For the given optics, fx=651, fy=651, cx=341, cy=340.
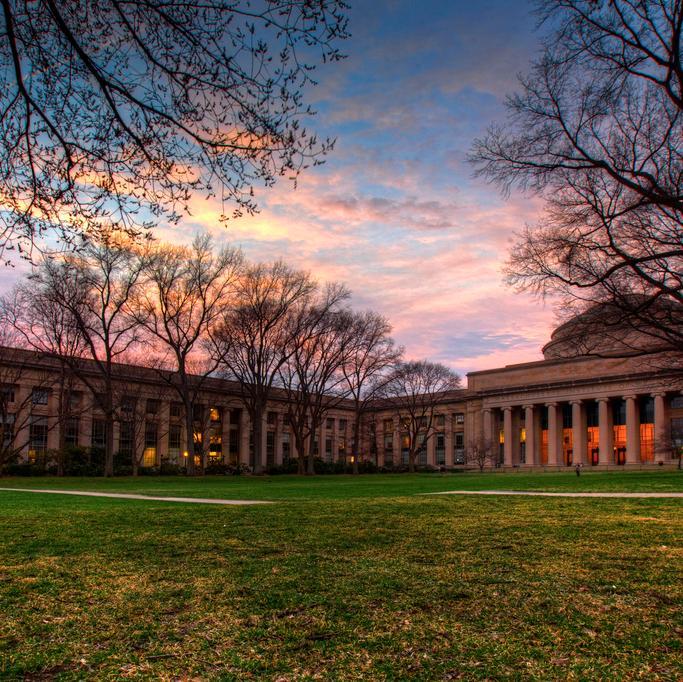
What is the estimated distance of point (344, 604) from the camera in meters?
5.49

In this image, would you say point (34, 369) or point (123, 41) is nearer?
point (123, 41)

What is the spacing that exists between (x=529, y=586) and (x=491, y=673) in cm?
218

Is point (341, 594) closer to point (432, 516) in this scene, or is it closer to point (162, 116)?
point (432, 516)

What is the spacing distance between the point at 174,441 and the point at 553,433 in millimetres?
57077

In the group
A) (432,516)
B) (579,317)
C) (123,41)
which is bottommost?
(432,516)

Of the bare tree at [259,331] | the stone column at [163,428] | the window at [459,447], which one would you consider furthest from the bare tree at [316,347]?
the window at [459,447]

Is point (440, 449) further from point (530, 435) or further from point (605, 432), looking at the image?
point (605, 432)

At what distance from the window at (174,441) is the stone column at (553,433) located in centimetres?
5593

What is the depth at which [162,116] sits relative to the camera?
387 inches

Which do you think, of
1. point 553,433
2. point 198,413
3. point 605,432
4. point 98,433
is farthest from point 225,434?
point 605,432

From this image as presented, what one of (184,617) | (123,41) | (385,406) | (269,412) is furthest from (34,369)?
(184,617)

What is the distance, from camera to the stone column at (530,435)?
103 m

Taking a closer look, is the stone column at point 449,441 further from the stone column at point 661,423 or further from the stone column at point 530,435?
the stone column at point 661,423

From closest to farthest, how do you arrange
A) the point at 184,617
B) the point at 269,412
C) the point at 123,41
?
the point at 184,617 < the point at 123,41 < the point at 269,412
